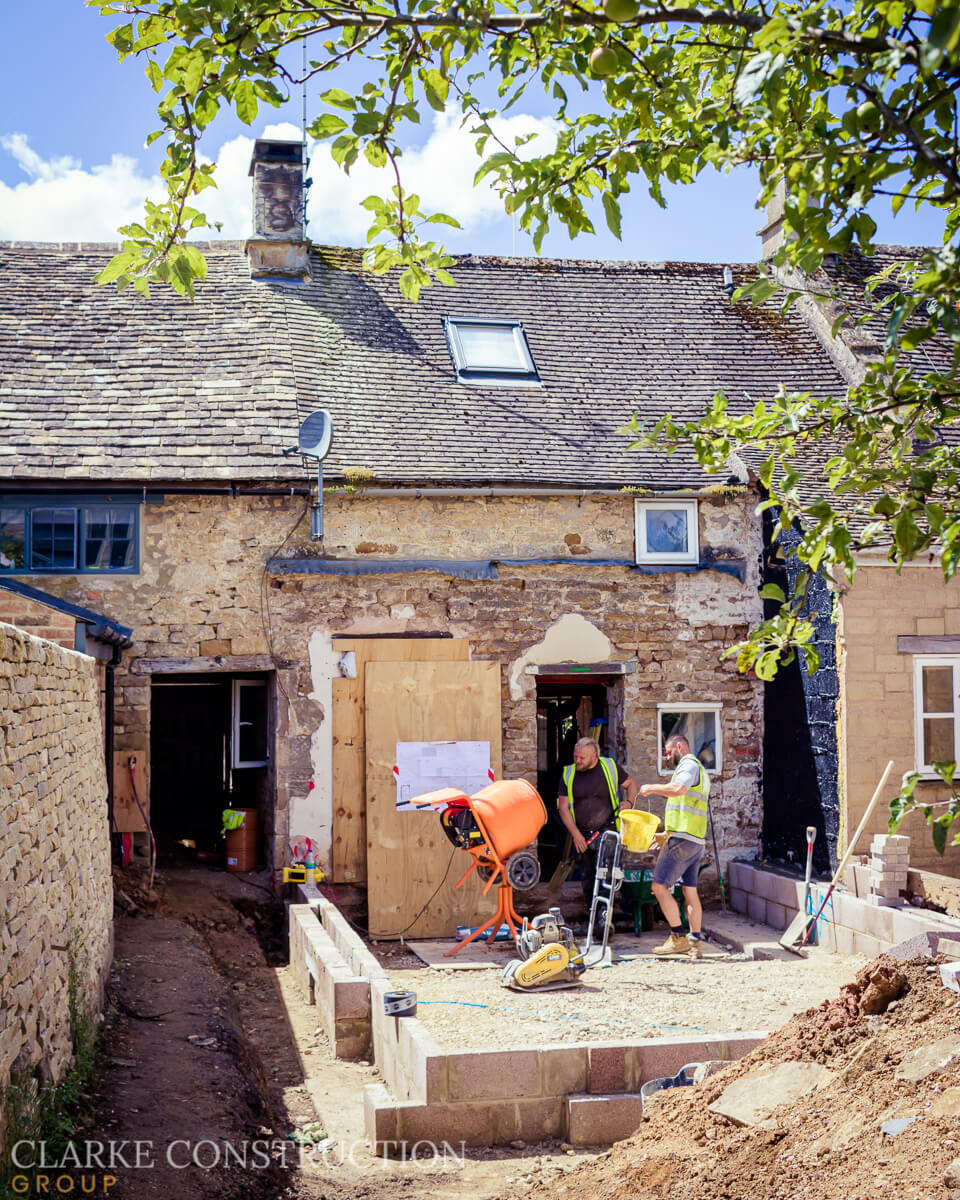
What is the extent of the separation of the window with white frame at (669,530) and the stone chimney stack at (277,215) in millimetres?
6087

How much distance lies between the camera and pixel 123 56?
4422mm

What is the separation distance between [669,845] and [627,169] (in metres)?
8.00

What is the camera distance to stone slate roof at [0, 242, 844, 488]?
13281 millimetres

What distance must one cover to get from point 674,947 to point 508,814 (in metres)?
2.05

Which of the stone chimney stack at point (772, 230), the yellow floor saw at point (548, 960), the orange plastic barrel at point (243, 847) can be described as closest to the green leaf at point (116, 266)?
the yellow floor saw at point (548, 960)

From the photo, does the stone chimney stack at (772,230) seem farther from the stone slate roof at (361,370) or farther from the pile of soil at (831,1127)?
the pile of soil at (831,1127)

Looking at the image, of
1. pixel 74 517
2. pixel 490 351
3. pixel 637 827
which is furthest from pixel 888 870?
pixel 74 517

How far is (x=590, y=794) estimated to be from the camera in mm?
12156

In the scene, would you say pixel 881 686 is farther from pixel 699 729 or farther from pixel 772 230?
pixel 772 230

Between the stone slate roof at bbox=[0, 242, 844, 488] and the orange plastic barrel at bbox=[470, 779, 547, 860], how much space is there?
12.7 ft

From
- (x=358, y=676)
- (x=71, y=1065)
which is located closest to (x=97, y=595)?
(x=358, y=676)

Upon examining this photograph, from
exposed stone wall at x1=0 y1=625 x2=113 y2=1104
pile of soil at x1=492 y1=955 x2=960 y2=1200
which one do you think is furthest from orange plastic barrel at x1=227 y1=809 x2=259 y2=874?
pile of soil at x1=492 y1=955 x2=960 y2=1200

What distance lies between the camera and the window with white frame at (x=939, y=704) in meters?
12.6

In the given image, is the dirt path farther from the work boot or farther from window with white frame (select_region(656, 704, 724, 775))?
window with white frame (select_region(656, 704, 724, 775))
